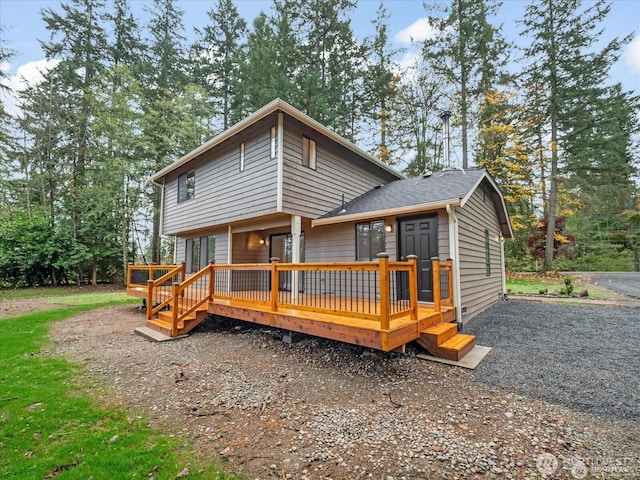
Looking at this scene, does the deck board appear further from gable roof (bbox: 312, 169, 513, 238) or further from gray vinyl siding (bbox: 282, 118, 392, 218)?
gray vinyl siding (bbox: 282, 118, 392, 218)

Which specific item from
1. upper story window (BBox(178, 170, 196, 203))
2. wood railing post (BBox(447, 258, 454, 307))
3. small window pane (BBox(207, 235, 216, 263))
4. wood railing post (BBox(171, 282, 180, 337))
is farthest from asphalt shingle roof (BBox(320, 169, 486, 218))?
upper story window (BBox(178, 170, 196, 203))

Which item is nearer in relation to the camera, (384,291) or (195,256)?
(384,291)

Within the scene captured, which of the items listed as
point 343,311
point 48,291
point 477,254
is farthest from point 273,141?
point 48,291

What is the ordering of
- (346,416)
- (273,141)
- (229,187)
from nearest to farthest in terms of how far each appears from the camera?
(346,416)
(273,141)
(229,187)

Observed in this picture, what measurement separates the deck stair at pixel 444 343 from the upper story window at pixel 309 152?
512cm

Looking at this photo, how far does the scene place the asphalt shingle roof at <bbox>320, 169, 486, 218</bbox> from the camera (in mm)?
6473

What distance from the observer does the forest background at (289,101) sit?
1458cm

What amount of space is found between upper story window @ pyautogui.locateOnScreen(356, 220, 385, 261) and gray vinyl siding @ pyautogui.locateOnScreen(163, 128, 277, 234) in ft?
7.84

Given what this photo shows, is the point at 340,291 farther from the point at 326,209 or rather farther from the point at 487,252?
the point at 487,252

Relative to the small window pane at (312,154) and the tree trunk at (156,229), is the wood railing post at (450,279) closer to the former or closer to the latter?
the small window pane at (312,154)

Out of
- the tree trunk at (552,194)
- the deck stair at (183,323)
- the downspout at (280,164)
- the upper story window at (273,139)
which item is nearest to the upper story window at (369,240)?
the downspout at (280,164)

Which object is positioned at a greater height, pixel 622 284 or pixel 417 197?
pixel 417 197

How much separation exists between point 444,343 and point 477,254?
13.2 feet

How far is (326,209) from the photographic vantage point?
326 inches
